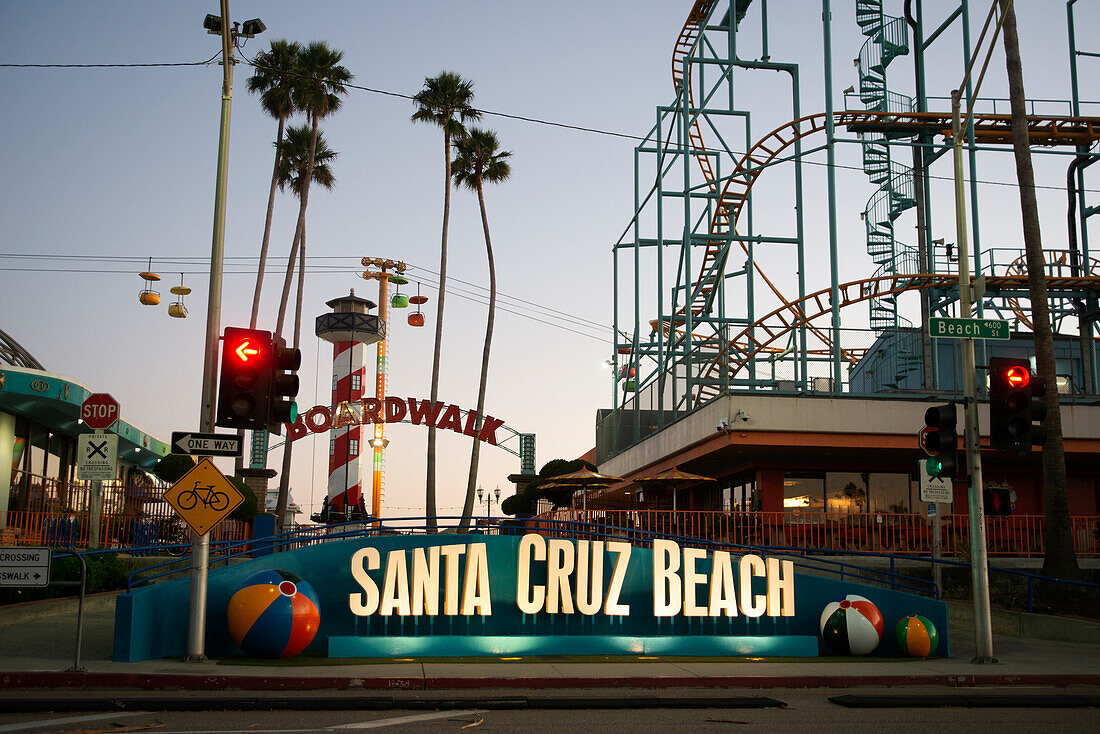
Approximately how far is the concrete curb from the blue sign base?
2382 mm

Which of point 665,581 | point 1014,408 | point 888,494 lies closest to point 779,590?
point 665,581

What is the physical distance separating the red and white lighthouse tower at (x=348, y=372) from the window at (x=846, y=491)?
97.7 feet

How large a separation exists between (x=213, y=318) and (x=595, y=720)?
25.8 feet

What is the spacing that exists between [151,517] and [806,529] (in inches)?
629

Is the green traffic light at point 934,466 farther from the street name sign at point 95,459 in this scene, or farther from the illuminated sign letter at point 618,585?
the street name sign at point 95,459

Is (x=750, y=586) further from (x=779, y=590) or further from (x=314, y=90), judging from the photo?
(x=314, y=90)

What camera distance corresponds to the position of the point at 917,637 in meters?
17.2

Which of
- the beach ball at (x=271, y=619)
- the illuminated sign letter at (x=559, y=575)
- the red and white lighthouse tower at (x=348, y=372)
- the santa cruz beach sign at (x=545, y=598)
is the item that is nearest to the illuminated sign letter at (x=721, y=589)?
the santa cruz beach sign at (x=545, y=598)

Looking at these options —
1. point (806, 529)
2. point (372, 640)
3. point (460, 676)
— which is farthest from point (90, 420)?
point (806, 529)

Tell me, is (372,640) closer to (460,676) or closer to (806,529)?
(460,676)

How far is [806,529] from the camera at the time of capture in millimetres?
25234

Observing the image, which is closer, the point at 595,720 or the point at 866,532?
the point at 595,720

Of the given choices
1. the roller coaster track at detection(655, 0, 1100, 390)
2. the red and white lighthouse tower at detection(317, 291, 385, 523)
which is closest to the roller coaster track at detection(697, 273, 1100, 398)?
the roller coaster track at detection(655, 0, 1100, 390)

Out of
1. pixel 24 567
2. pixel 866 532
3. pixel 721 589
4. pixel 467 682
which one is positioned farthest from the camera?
pixel 866 532
